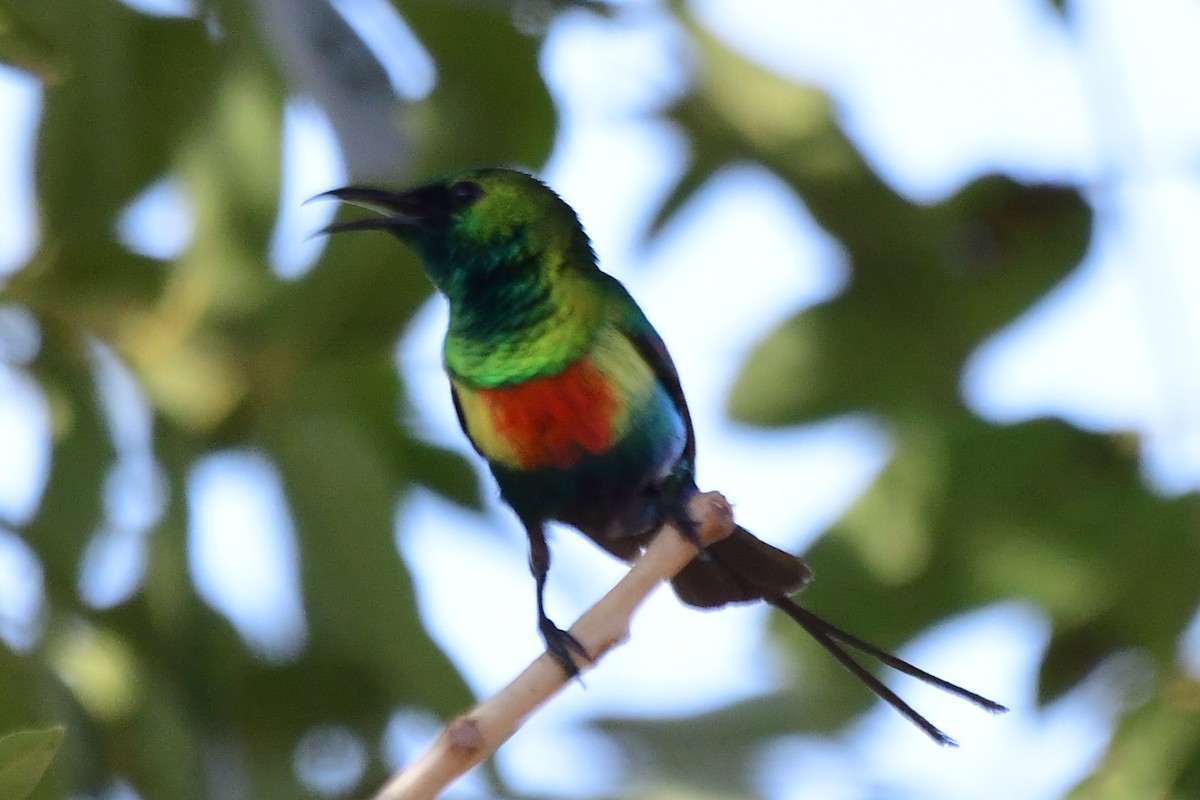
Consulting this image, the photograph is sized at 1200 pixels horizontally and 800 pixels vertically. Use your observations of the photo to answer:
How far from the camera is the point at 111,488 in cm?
299

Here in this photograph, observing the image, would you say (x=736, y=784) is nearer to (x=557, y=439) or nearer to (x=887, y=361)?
(x=557, y=439)

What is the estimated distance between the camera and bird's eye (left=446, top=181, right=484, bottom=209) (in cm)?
265

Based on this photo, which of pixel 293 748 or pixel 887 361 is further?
pixel 887 361

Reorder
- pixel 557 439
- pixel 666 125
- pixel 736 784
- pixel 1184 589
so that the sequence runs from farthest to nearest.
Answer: pixel 666 125, pixel 1184 589, pixel 736 784, pixel 557 439

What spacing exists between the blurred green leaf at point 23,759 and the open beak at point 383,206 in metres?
1.14

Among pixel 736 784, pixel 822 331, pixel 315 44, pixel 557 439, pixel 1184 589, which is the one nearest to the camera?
pixel 315 44

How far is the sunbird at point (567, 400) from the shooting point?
241cm

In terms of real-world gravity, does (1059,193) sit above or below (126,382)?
above

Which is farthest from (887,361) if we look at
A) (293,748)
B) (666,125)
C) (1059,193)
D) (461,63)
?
(293,748)

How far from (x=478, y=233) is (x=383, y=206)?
0.51 feet

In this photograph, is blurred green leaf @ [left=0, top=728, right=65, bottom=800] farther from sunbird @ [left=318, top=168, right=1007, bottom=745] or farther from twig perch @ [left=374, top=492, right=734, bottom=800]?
sunbird @ [left=318, top=168, right=1007, bottom=745]

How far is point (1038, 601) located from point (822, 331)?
0.78m

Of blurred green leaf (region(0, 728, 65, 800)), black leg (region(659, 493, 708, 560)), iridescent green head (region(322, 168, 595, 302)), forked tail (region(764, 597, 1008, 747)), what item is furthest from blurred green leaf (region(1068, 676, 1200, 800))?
blurred green leaf (region(0, 728, 65, 800))

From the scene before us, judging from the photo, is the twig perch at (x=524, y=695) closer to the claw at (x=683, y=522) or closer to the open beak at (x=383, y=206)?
the claw at (x=683, y=522)
